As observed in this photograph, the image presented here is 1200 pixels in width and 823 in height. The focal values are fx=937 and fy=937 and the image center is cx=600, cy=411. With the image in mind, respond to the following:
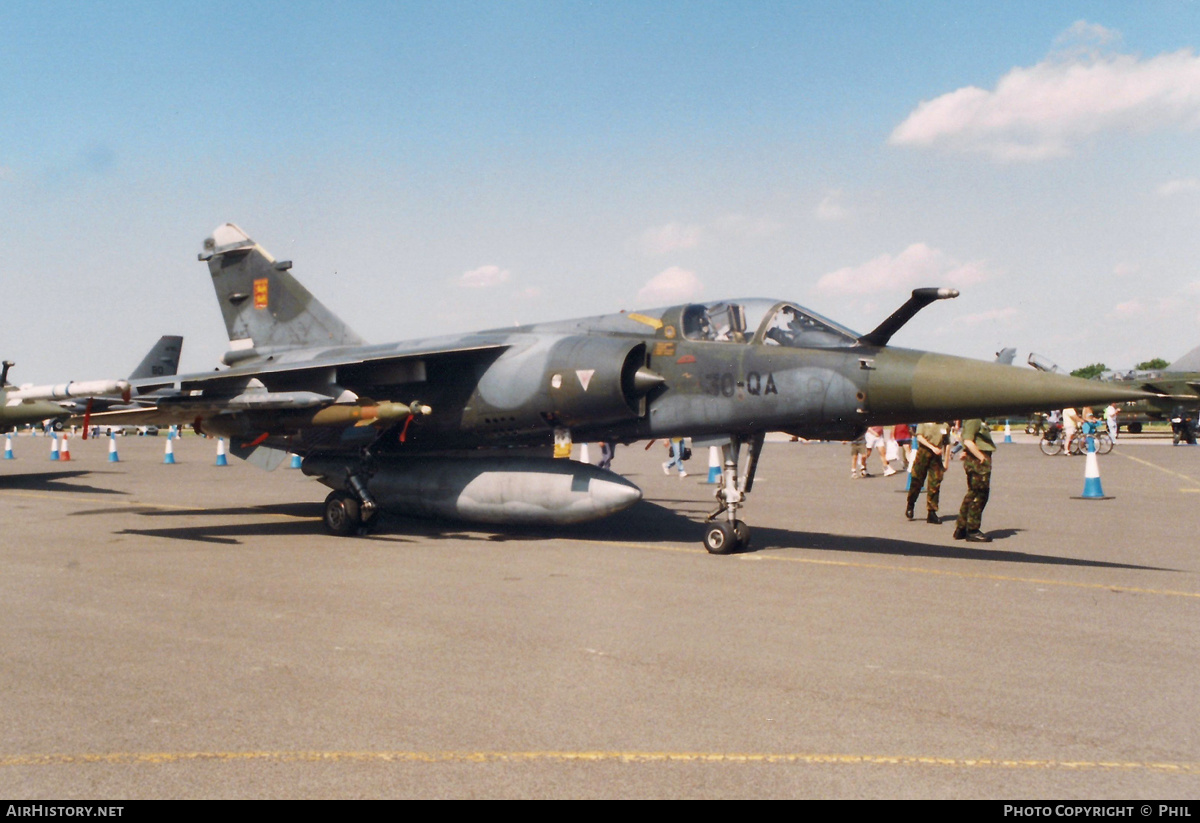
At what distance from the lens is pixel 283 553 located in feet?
33.0

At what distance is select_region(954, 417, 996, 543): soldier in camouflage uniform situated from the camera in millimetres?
11273

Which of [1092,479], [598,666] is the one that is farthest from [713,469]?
[598,666]

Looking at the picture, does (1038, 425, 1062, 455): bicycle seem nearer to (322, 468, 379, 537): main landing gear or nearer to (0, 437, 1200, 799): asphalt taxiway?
(0, 437, 1200, 799): asphalt taxiway

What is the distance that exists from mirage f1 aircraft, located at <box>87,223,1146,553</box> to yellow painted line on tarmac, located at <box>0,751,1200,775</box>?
15.3ft

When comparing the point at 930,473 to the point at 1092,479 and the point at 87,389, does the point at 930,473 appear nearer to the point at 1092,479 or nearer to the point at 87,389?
the point at 1092,479

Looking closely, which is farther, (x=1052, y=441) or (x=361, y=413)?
(x=1052, y=441)

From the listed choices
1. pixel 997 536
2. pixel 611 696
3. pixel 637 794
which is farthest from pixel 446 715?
pixel 997 536

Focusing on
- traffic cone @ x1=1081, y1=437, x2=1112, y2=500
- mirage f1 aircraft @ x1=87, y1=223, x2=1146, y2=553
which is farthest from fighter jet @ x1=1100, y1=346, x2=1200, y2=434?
traffic cone @ x1=1081, y1=437, x2=1112, y2=500

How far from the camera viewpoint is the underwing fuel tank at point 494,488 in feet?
35.1

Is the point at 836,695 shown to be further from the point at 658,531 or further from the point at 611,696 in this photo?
the point at 658,531

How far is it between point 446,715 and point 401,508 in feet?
26.9

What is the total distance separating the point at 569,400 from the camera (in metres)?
10.6

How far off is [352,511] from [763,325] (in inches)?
220

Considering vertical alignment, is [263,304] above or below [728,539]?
above
